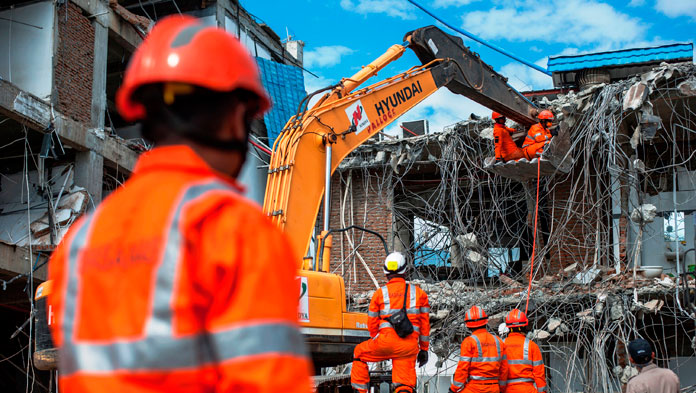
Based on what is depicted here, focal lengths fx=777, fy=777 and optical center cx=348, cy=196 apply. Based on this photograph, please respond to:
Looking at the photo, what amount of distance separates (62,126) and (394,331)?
1072 cm

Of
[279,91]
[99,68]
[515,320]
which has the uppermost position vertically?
[279,91]

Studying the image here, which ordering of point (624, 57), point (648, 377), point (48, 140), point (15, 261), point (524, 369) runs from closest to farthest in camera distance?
point (648, 377)
point (524, 369)
point (15, 261)
point (48, 140)
point (624, 57)

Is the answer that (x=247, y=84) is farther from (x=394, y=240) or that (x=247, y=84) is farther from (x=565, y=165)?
(x=394, y=240)

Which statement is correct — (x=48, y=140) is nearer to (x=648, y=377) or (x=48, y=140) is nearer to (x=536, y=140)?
(x=536, y=140)

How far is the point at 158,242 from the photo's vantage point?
1.65 meters

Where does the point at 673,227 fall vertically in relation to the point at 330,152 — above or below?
below

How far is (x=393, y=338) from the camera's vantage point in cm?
868

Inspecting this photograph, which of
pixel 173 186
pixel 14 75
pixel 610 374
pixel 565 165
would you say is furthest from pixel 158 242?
pixel 14 75

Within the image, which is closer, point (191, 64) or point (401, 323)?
point (191, 64)

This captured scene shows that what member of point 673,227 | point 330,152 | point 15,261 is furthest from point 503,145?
point 15,261

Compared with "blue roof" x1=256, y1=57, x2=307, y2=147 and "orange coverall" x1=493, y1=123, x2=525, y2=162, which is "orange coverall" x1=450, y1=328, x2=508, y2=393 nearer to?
"orange coverall" x1=493, y1=123, x2=525, y2=162

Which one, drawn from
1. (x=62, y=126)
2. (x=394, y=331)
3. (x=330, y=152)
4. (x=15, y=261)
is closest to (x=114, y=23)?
(x=62, y=126)

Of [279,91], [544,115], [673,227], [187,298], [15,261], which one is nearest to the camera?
[187,298]

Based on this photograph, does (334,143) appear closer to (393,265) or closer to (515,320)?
(393,265)
